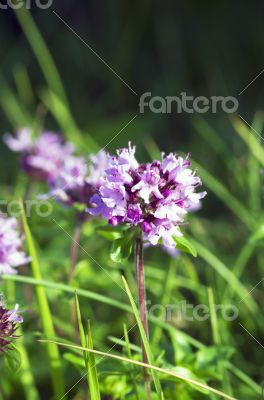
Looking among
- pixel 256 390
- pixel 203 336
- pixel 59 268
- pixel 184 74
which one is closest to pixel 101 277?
pixel 59 268

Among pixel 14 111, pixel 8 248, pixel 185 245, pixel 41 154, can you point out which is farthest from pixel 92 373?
pixel 14 111

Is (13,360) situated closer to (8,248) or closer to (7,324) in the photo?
(7,324)

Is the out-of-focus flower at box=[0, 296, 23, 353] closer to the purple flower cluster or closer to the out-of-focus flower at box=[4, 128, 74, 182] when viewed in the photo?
the purple flower cluster

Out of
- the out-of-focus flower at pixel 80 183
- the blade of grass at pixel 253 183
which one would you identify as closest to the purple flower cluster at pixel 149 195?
the out-of-focus flower at pixel 80 183

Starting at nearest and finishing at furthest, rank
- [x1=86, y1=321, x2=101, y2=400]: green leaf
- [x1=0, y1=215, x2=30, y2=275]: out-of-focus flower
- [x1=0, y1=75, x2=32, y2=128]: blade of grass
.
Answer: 1. [x1=86, y1=321, x2=101, y2=400]: green leaf
2. [x1=0, y1=215, x2=30, y2=275]: out-of-focus flower
3. [x1=0, y1=75, x2=32, y2=128]: blade of grass

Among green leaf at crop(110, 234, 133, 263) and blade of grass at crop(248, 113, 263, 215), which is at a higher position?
blade of grass at crop(248, 113, 263, 215)

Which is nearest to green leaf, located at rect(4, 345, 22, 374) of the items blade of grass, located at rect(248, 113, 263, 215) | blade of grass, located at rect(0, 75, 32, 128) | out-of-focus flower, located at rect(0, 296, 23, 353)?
out-of-focus flower, located at rect(0, 296, 23, 353)
